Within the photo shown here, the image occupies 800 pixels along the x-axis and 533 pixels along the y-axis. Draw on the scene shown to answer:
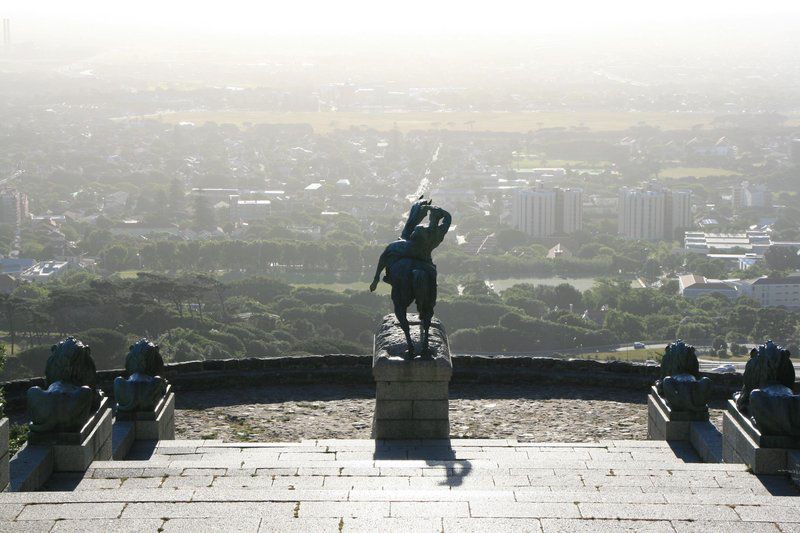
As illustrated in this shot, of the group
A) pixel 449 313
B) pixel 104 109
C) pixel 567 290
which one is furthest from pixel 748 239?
pixel 104 109

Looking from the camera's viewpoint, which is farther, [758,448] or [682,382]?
[682,382]

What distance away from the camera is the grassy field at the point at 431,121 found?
183m

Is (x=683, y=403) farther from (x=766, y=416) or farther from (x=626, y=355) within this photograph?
(x=626, y=355)

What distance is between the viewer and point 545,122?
191000mm

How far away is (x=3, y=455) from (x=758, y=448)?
4584 millimetres

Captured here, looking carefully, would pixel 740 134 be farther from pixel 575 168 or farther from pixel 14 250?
pixel 14 250

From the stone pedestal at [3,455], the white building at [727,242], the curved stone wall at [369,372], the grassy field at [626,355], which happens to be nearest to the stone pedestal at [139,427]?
the stone pedestal at [3,455]

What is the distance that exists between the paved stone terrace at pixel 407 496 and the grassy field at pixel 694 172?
442 ft

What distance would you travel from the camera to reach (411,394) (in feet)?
36.4

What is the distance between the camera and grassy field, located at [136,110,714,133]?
183 metres

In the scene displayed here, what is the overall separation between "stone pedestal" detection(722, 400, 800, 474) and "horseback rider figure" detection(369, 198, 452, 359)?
2752 mm

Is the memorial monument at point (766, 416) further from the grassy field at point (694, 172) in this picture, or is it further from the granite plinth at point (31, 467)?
the grassy field at point (694, 172)

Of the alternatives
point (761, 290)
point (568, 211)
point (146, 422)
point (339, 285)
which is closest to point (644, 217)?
point (568, 211)

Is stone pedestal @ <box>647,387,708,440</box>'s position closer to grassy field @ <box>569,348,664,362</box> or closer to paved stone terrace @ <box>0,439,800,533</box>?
paved stone terrace @ <box>0,439,800,533</box>
